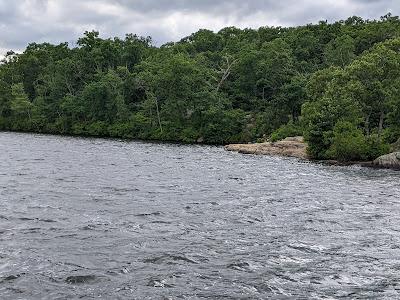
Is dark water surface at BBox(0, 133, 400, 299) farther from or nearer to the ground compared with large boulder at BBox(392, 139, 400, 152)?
nearer to the ground

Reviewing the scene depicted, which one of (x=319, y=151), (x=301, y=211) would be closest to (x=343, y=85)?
(x=319, y=151)

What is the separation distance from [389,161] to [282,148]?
61.0 feet

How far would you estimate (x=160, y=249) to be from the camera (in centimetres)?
1816

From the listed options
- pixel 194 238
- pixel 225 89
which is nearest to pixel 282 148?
pixel 225 89

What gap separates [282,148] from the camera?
2635 inches

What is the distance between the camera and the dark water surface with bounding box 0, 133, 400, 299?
14625mm

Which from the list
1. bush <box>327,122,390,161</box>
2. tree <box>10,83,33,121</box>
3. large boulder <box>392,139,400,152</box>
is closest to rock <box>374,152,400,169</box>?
bush <box>327,122,390,161</box>

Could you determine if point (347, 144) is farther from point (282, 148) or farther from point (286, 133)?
point (286, 133)

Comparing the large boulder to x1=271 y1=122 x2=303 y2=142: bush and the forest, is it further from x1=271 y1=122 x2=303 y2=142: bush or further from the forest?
x1=271 y1=122 x2=303 y2=142: bush

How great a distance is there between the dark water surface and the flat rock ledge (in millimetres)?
27170

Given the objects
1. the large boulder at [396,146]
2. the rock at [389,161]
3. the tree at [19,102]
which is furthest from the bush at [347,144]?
the tree at [19,102]

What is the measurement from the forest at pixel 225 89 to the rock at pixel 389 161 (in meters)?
2.92

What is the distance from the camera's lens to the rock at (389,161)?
49.9m

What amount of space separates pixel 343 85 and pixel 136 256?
47744 mm
